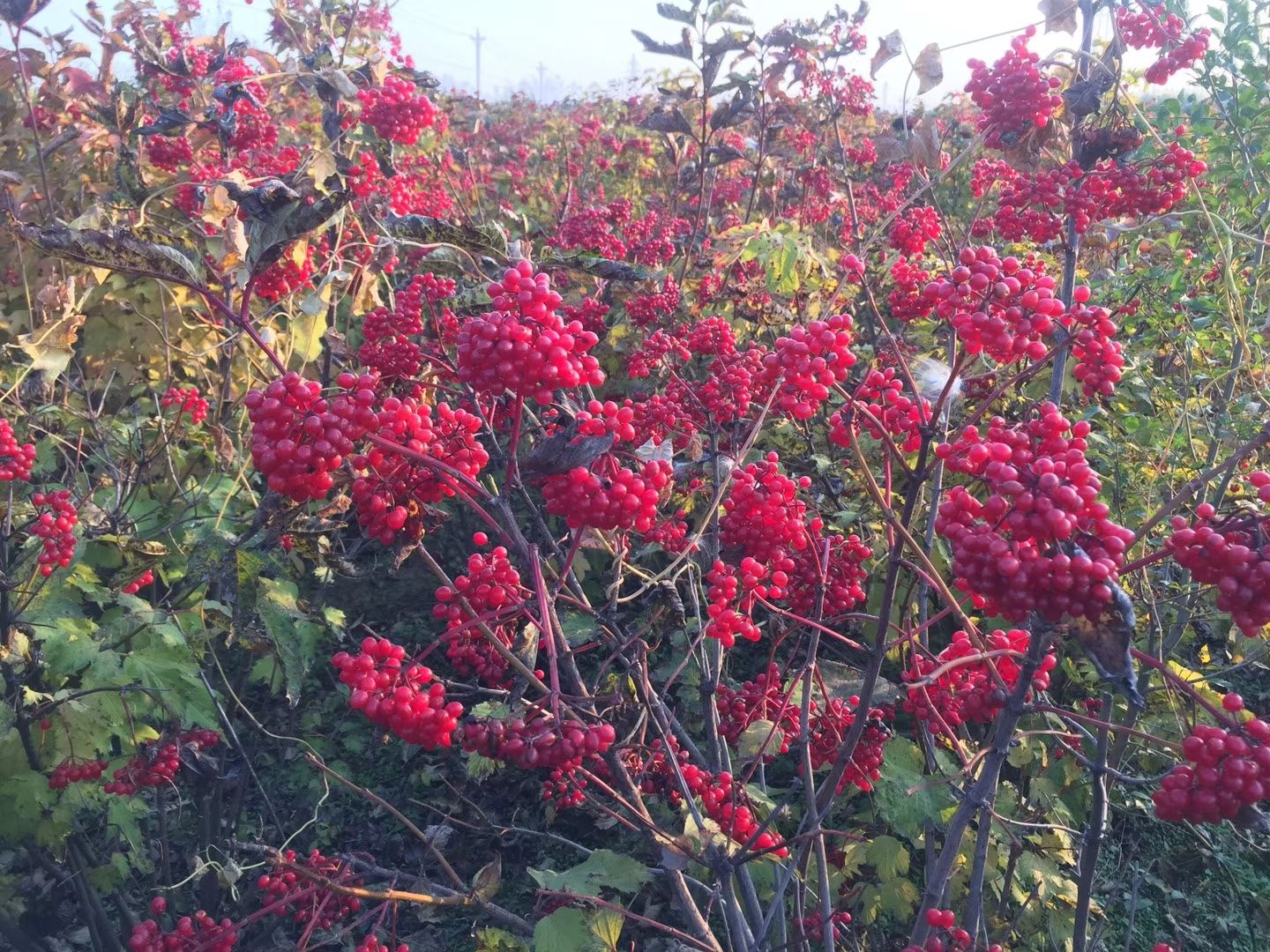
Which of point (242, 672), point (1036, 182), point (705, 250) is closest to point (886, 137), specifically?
point (1036, 182)

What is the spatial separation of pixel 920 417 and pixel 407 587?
167 inches

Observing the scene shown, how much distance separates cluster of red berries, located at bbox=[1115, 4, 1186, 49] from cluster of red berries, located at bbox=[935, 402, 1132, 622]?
2516mm

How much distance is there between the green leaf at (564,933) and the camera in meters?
2.21

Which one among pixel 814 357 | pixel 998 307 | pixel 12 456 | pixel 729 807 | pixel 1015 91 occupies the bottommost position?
pixel 729 807

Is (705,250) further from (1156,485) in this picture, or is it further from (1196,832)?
(1196,832)

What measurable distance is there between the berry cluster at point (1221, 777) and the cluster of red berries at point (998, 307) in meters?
0.74

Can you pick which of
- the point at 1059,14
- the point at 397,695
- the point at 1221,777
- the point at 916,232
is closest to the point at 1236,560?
the point at 1221,777

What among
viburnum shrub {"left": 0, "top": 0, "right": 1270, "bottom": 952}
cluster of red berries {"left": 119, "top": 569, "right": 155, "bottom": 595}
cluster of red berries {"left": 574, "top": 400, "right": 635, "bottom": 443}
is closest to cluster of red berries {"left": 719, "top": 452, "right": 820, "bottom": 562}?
viburnum shrub {"left": 0, "top": 0, "right": 1270, "bottom": 952}

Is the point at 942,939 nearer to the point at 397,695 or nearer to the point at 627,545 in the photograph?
the point at 627,545

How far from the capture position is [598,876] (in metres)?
2.27

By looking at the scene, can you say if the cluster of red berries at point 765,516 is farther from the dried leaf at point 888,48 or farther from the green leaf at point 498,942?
the dried leaf at point 888,48

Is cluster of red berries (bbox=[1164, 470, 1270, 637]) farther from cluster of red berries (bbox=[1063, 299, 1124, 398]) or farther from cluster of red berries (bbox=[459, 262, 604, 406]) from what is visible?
cluster of red berries (bbox=[459, 262, 604, 406])

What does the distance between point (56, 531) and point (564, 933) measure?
2434 mm

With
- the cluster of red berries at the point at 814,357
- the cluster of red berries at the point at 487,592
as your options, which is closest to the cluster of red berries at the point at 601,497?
the cluster of red berries at the point at 487,592
